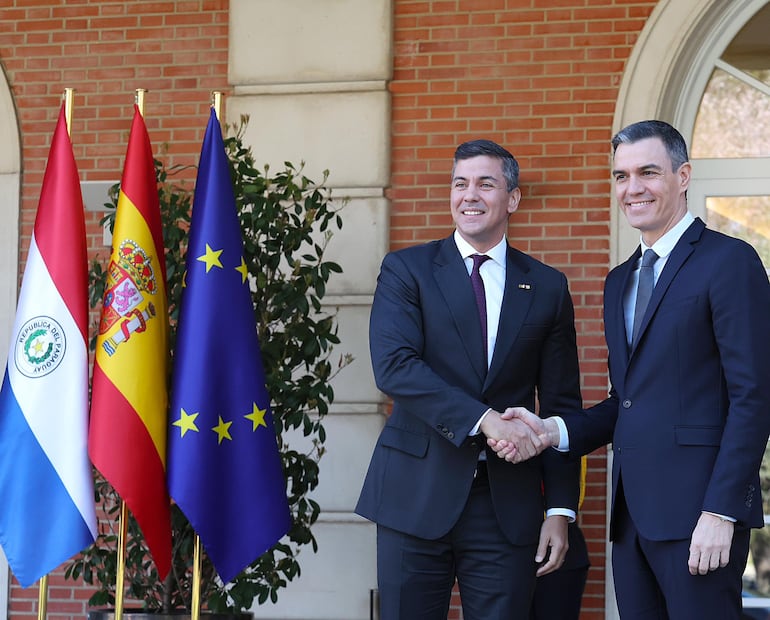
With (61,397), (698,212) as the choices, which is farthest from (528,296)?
(698,212)

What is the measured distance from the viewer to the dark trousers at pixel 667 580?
2854mm

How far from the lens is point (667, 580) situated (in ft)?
9.52

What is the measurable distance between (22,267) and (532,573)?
330 centimetres

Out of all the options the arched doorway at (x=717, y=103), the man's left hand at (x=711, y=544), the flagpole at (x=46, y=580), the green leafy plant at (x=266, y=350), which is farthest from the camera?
the arched doorway at (x=717, y=103)

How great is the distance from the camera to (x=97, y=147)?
18.3 ft

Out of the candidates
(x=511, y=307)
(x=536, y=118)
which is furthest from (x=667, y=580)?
(x=536, y=118)

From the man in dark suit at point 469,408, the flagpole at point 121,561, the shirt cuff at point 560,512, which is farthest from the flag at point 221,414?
the shirt cuff at point 560,512

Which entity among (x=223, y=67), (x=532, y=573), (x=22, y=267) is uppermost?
(x=223, y=67)

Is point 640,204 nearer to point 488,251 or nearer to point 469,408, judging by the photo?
point 488,251

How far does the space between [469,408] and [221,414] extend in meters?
1.24

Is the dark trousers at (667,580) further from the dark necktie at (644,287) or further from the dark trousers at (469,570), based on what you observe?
the dark necktie at (644,287)

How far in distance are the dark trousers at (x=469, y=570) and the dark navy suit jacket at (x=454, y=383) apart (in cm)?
4

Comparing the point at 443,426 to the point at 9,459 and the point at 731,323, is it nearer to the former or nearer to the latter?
the point at 731,323

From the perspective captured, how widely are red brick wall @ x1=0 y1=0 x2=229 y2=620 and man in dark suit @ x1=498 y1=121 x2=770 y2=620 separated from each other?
9.36 ft
